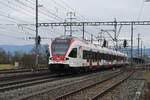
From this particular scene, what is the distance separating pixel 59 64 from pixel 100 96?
31.9ft

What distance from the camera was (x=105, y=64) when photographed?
35344 mm

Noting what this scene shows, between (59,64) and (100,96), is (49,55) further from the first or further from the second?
(100,96)

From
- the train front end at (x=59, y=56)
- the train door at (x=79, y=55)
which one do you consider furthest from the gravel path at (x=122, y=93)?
the train door at (x=79, y=55)

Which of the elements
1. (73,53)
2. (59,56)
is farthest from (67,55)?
(73,53)

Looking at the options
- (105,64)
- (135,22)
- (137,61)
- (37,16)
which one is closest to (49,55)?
(37,16)

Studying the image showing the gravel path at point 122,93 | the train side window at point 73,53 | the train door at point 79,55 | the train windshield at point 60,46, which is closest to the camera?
the gravel path at point 122,93

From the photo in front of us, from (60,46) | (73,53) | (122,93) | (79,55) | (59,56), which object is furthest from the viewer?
(79,55)

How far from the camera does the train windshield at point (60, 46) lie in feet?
71.0

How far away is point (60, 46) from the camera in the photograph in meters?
22.0

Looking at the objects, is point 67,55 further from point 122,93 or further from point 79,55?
point 122,93

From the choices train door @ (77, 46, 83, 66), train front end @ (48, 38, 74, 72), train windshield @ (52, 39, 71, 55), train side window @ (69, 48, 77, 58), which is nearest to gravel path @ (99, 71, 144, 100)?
train front end @ (48, 38, 74, 72)

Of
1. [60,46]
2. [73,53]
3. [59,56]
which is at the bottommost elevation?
[59,56]

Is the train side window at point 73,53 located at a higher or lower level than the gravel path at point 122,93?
higher

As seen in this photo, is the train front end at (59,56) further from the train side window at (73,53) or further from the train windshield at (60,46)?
the train side window at (73,53)
